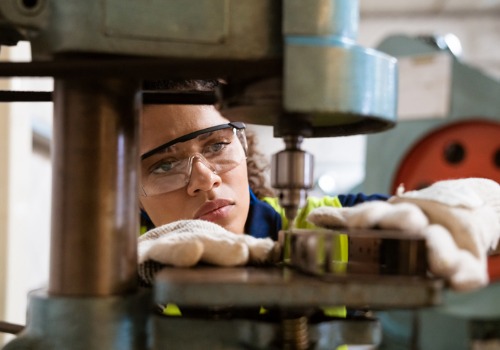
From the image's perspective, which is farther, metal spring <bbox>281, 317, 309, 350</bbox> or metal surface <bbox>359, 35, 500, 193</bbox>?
metal surface <bbox>359, 35, 500, 193</bbox>

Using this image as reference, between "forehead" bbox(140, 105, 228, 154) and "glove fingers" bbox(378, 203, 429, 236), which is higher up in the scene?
"forehead" bbox(140, 105, 228, 154)

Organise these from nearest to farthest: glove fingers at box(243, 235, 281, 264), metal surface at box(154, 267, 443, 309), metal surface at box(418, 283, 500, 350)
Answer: metal surface at box(154, 267, 443, 309) < glove fingers at box(243, 235, 281, 264) < metal surface at box(418, 283, 500, 350)

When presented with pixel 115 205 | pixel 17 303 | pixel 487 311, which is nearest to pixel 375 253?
pixel 115 205

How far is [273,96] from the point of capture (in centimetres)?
53

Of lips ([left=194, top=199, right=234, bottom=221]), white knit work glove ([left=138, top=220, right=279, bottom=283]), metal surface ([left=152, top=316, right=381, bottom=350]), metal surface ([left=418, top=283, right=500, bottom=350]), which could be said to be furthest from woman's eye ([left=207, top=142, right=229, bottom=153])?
metal surface ([left=418, top=283, right=500, bottom=350])

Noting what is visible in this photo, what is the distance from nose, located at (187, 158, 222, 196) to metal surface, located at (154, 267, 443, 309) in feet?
2.08

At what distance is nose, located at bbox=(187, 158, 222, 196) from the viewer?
1090 millimetres

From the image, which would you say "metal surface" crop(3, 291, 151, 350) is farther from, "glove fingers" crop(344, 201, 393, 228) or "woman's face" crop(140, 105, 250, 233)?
"woman's face" crop(140, 105, 250, 233)

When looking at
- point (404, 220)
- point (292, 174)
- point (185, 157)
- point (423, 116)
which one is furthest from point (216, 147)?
point (423, 116)

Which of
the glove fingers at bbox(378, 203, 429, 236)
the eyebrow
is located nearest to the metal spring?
the glove fingers at bbox(378, 203, 429, 236)

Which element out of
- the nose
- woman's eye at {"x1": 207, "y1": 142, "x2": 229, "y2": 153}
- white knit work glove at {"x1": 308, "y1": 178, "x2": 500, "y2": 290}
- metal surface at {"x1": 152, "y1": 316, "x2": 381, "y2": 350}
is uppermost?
woman's eye at {"x1": 207, "y1": 142, "x2": 229, "y2": 153}

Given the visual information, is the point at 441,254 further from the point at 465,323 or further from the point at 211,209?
the point at 465,323

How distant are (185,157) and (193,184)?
60mm

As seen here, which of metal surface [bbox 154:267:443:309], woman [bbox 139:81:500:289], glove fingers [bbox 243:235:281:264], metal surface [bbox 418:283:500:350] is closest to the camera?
metal surface [bbox 154:267:443:309]
